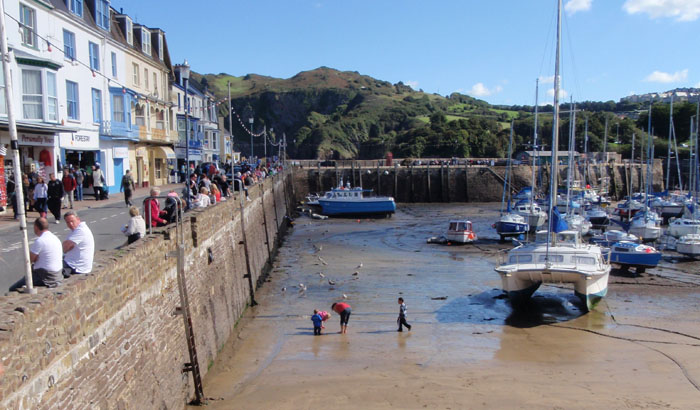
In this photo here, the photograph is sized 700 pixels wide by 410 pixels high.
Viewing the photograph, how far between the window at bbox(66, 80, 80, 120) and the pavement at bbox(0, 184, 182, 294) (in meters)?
4.01

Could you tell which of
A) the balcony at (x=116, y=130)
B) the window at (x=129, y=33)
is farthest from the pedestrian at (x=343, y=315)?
the window at (x=129, y=33)

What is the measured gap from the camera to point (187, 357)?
11.0 m

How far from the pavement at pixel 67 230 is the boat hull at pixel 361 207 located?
26.5m

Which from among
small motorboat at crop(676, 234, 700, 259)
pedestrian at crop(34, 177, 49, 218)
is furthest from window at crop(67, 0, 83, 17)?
small motorboat at crop(676, 234, 700, 259)

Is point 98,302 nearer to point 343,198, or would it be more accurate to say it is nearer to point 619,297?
point 619,297

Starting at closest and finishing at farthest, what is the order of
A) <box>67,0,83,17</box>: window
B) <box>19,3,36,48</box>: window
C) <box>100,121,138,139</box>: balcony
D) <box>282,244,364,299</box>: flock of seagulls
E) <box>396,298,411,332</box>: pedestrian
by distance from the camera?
<box>396,298,411,332</box>: pedestrian → <box>19,3,36,48</box>: window → <box>282,244,364,299</box>: flock of seagulls → <box>67,0,83,17</box>: window → <box>100,121,138,139</box>: balcony

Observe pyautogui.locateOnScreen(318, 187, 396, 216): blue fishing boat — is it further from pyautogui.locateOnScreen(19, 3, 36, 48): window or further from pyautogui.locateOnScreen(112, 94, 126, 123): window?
pyautogui.locateOnScreen(19, 3, 36, 48): window

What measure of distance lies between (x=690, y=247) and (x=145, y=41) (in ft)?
111

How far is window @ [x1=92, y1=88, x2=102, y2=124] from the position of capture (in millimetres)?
27406

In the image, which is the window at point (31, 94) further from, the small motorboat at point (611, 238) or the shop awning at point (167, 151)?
the small motorboat at point (611, 238)

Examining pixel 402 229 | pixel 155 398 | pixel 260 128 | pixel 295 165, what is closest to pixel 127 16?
pixel 402 229

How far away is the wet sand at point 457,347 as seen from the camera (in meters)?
11.9

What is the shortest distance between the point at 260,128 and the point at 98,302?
5780 inches

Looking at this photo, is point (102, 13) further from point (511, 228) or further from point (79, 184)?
point (511, 228)
